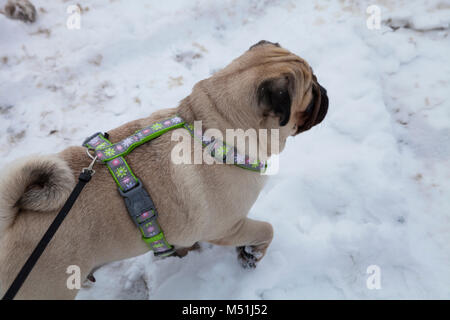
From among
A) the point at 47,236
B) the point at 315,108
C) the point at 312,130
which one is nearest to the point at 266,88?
the point at 315,108

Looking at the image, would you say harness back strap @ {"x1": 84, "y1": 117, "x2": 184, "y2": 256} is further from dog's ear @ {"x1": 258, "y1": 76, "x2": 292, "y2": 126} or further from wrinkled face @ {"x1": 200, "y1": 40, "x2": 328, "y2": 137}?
dog's ear @ {"x1": 258, "y1": 76, "x2": 292, "y2": 126}

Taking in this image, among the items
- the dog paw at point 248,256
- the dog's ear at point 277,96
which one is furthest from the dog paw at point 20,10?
the dog paw at point 248,256

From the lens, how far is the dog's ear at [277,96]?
1640 millimetres

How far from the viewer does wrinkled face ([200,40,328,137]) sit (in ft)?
5.45

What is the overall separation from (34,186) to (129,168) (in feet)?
1.69

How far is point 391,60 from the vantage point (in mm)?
3402

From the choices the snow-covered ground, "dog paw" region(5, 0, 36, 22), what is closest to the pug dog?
the snow-covered ground

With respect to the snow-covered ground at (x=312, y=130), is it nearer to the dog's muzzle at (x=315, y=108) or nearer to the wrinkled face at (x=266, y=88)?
the dog's muzzle at (x=315, y=108)

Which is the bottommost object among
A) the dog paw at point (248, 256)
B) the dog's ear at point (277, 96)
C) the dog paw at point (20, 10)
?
the dog paw at point (248, 256)

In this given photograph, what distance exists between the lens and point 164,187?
5.73 ft

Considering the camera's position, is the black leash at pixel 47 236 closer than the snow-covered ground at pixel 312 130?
Yes

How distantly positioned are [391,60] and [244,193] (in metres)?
2.84

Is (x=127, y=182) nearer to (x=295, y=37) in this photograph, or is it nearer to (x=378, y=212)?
(x=378, y=212)

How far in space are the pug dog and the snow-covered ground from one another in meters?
0.76
